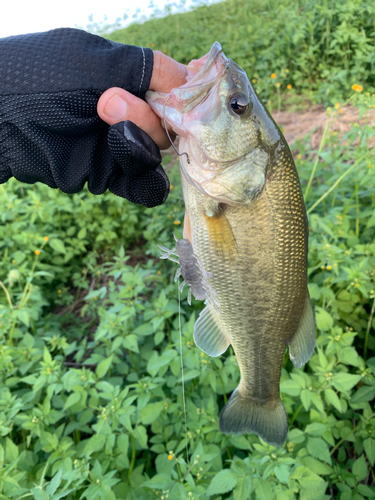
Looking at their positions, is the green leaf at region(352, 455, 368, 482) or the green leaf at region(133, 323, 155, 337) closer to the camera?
the green leaf at region(352, 455, 368, 482)

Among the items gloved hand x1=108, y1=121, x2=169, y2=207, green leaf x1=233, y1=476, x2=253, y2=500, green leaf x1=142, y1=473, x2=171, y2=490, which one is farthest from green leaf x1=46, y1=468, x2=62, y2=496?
gloved hand x1=108, y1=121, x2=169, y2=207

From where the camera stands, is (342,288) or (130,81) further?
(342,288)

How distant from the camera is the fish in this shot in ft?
4.35

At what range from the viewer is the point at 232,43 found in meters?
6.73

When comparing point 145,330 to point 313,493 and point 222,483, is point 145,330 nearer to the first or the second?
point 222,483

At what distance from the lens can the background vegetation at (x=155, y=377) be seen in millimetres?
1682

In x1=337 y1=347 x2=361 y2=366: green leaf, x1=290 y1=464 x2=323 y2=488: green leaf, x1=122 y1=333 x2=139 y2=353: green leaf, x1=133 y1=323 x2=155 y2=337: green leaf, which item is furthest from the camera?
x1=133 y1=323 x2=155 y2=337: green leaf

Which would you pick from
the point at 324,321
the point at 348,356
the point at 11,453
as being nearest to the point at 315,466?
the point at 348,356

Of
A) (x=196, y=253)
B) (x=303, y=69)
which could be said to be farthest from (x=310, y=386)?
(x=303, y=69)

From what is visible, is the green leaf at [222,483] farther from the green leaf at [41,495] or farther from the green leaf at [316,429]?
the green leaf at [41,495]

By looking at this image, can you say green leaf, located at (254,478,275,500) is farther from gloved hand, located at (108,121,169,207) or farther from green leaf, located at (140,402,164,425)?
gloved hand, located at (108,121,169,207)

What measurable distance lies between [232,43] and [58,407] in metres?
6.81

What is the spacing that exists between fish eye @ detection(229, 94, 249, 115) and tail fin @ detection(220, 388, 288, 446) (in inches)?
50.2

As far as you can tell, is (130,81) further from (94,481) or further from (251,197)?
(94,481)
